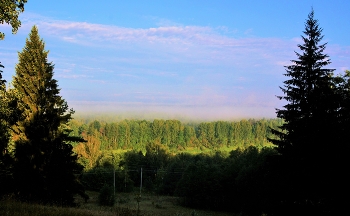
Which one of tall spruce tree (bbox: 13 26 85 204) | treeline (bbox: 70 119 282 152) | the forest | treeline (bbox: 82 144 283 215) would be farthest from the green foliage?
treeline (bbox: 70 119 282 152)

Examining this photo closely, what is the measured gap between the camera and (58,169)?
2505cm

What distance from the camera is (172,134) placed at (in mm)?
171125

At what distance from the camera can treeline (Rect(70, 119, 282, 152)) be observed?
A: 153375mm

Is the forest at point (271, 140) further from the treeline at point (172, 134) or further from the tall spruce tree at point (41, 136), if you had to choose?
the treeline at point (172, 134)

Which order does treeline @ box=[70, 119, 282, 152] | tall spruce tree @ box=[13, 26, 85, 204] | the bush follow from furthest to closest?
treeline @ box=[70, 119, 282, 152], the bush, tall spruce tree @ box=[13, 26, 85, 204]

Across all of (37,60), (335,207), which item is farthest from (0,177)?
(335,207)

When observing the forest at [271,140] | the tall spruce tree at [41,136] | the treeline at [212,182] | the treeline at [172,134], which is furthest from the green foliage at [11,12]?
the treeline at [172,134]

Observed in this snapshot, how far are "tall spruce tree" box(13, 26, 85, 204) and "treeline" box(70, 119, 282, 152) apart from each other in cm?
11520

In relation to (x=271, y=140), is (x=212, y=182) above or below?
below

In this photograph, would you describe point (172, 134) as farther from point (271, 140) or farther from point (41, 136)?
point (271, 140)

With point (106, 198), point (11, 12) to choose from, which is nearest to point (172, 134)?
point (106, 198)

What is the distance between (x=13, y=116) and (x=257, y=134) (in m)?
184

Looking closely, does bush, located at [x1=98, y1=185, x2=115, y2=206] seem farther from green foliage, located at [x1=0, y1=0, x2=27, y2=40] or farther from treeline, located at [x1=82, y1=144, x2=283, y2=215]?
green foliage, located at [x1=0, y1=0, x2=27, y2=40]

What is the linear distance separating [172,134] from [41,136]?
146 metres
